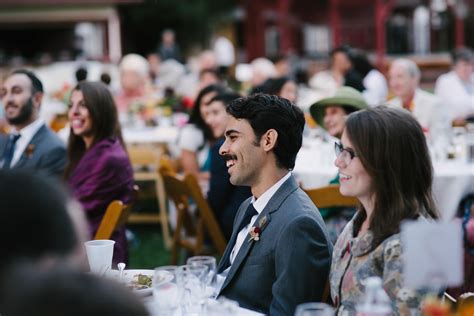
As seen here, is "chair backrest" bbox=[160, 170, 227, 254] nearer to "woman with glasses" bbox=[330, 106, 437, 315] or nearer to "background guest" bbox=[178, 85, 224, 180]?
"background guest" bbox=[178, 85, 224, 180]

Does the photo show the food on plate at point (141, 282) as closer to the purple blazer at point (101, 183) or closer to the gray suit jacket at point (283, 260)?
the gray suit jacket at point (283, 260)

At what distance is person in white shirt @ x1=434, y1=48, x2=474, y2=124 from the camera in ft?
30.2

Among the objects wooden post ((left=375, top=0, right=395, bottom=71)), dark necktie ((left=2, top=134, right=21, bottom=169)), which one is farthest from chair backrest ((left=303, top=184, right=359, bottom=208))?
wooden post ((left=375, top=0, right=395, bottom=71))

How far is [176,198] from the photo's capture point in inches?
213

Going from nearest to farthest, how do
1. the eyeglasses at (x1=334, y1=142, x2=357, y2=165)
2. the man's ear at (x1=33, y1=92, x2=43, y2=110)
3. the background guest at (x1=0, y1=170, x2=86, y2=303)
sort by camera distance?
the background guest at (x1=0, y1=170, x2=86, y2=303)
the eyeglasses at (x1=334, y1=142, x2=357, y2=165)
the man's ear at (x1=33, y1=92, x2=43, y2=110)

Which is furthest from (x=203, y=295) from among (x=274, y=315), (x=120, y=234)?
(x=120, y=234)

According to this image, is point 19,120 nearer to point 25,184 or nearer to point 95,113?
point 95,113

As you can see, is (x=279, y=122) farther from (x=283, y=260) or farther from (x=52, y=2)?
(x=52, y=2)

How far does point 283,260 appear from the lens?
2.77 metres

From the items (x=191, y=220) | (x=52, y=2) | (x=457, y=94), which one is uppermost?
(x=52, y=2)

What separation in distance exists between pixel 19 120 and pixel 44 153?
1.18 ft

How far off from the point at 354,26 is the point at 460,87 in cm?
1055

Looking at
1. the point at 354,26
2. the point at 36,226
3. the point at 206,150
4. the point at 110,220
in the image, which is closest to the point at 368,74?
the point at 206,150

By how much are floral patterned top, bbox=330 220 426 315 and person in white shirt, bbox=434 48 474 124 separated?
674 cm
